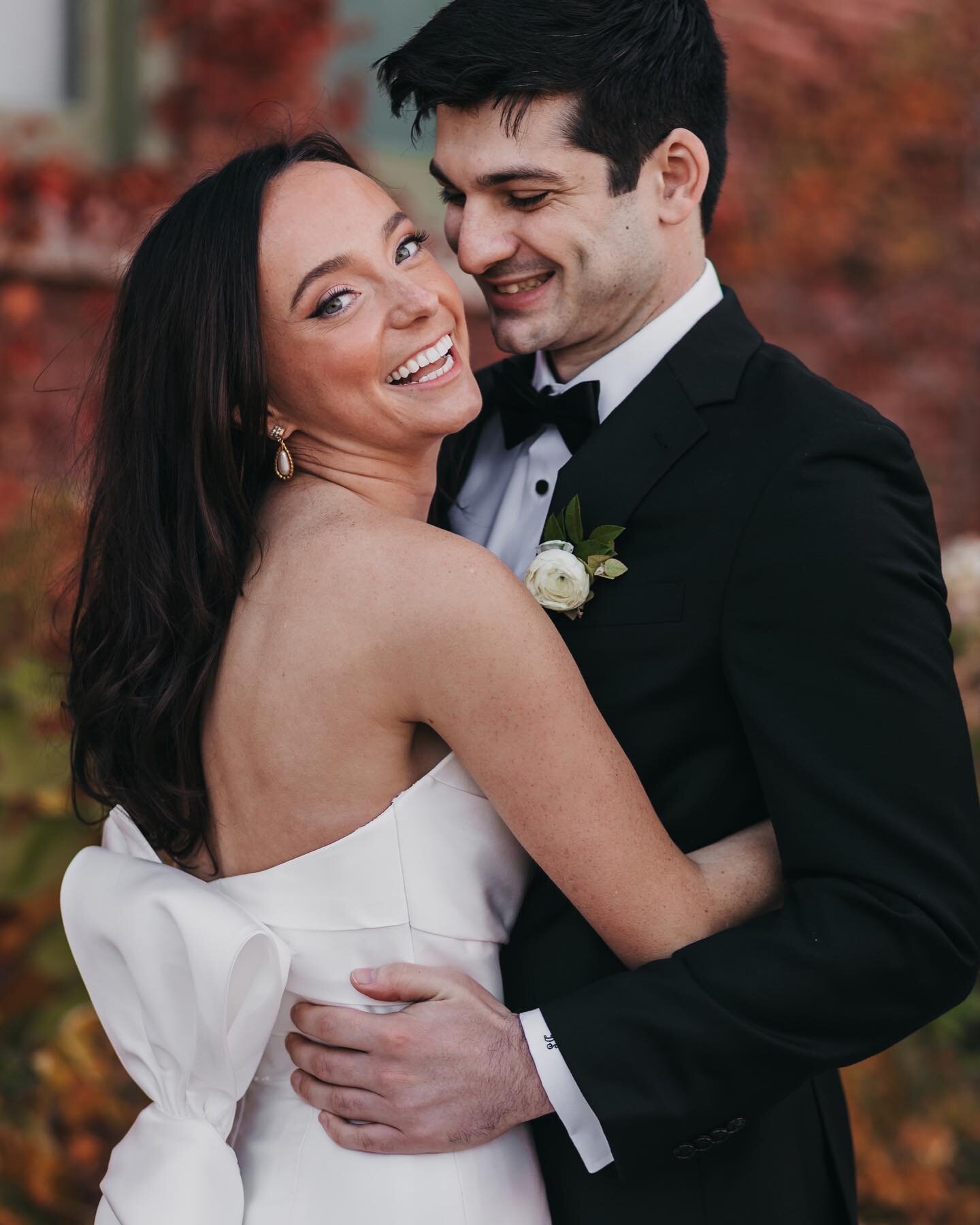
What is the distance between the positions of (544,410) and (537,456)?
110 mm

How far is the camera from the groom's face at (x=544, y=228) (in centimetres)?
227

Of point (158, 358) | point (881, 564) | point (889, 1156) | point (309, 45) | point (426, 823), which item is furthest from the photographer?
point (309, 45)

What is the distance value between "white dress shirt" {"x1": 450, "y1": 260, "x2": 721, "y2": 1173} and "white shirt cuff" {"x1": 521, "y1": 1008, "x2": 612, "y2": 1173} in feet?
2.59

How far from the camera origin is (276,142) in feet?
7.41

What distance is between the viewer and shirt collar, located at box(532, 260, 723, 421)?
236cm

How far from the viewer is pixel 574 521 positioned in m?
2.10

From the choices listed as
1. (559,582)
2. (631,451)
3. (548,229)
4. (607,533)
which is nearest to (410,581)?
(559,582)

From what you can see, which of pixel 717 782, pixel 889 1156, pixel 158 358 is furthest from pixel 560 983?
pixel 889 1156

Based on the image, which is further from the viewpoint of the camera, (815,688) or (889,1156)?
(889,1156)

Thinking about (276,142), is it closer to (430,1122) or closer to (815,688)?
(815,688)

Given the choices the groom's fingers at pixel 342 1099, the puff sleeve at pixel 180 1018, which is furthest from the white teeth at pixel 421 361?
the groom's fingers at pixel 342 1099

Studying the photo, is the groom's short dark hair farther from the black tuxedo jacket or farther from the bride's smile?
the black tuxedo jacket

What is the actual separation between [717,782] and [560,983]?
39 centimetres

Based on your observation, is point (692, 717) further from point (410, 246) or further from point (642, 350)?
point (410, 246)
